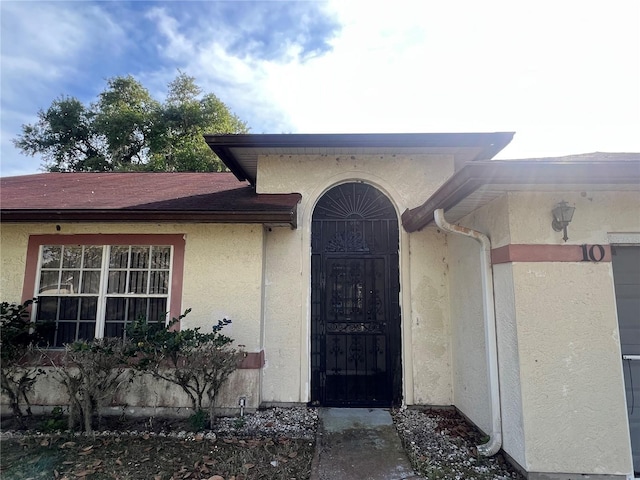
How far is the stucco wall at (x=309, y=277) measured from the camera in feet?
17.9

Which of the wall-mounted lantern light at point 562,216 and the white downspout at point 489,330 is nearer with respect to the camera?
the wall-mounted lantern light at point 562,216

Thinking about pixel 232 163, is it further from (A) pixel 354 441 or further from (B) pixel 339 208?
(A) pixel 354 441

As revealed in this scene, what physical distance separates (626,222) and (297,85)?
5.40 meters

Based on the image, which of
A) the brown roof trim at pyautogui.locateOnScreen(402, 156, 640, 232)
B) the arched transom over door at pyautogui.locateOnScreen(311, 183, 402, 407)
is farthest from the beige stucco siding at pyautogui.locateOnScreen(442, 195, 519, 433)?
the arched transom over door at pyautogui.locateOnScreen(311, 183, 402, 407)

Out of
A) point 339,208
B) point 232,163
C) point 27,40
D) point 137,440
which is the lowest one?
point 137,440

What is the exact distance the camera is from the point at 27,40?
514 centimetres

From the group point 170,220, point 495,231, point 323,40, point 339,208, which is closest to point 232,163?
point 170,220

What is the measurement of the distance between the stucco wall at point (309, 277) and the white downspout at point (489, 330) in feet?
4.63

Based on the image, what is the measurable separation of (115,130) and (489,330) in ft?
82.1

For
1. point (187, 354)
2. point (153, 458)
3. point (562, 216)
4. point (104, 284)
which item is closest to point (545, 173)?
point (562, 216)

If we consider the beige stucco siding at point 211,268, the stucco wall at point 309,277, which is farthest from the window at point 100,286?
the stucco wall at point 309,277

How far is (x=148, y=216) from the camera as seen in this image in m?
5.03

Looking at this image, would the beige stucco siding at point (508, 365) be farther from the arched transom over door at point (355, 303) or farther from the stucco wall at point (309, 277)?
the arched transom over door at point (355, 303)

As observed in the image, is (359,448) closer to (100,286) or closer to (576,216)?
(576,216)
